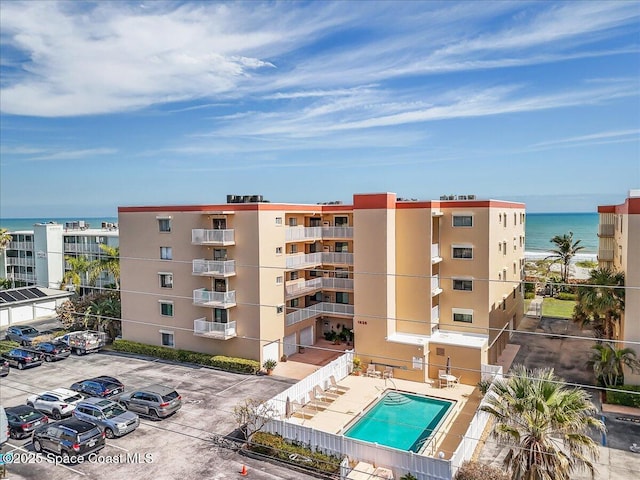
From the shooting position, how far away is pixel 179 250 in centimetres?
3181

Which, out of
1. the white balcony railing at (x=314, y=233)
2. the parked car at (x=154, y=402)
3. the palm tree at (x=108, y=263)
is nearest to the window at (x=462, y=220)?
the white balcony railing at (x=314, y=233)

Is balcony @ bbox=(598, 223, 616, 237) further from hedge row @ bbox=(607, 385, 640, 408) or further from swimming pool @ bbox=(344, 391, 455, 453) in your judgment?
swimming pool @ bbox=(344, 391, 455, 453)

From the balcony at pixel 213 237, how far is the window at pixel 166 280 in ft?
12.5

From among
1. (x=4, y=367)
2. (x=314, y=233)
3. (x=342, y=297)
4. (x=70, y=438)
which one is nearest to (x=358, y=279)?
(x=342, y=297)

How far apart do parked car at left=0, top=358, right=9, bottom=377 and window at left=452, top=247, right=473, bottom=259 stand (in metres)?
28.9

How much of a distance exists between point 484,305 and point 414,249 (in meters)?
5.49

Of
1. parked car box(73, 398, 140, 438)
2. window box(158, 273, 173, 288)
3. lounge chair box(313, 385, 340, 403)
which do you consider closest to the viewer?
parked car box(73, 398, 140, 438)

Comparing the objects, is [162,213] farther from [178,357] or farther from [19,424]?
[19,424]

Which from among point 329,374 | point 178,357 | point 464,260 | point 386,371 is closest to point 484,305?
point 464,260

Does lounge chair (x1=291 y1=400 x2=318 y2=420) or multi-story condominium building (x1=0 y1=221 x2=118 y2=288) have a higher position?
multi-story condominium building (x1=0 y1=221 x2=118 y2=288)

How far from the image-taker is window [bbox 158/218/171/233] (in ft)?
106

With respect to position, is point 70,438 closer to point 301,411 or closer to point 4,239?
point 301,411

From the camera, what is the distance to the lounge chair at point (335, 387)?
25775 millimetres

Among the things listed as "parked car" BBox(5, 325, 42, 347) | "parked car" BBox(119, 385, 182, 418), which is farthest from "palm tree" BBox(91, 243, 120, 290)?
"parked car" BBox(119, 385, 182, 418)
